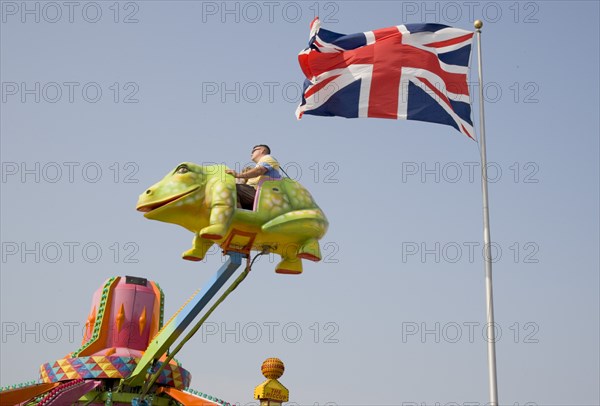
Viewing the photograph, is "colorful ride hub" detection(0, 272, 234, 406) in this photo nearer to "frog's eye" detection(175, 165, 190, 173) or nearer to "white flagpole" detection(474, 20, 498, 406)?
"frog's eye" detection(175, 165, 190, 173)

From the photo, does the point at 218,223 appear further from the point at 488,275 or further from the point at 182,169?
the point at 488,275

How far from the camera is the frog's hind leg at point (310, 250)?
13.8 meters

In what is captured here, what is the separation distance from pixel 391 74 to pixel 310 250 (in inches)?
149

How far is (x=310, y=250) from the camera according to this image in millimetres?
13758

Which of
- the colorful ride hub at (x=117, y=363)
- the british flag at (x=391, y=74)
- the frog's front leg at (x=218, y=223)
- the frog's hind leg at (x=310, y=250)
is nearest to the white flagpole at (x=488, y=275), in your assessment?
the british flag at (x=391, y=74)

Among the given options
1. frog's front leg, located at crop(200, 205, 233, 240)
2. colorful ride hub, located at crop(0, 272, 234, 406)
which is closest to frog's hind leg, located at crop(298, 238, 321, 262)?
frog's front leg, located at crop(200, 205, 233, 240)

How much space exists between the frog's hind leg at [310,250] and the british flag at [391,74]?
2.62 m

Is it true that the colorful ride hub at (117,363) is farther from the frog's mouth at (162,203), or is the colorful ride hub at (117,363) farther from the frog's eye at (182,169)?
the frog's eye at (182,169)

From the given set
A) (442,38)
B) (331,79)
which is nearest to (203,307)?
(331,79)

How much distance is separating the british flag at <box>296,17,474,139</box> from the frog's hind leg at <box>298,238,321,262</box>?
262 centimetres

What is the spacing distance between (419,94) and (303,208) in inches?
124

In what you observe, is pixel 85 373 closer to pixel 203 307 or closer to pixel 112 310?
pixel 112 310

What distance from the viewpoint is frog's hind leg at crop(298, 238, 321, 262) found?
45.2ft

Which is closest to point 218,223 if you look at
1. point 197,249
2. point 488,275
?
point 197,249
